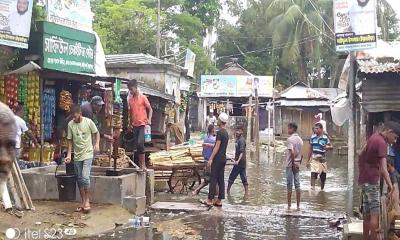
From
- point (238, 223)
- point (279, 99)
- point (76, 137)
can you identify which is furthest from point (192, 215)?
point (279, 99)

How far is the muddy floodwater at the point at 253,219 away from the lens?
863 centimetres

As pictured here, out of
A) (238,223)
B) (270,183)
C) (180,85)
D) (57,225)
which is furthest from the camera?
(180,85)

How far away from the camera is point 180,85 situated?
1078 inches

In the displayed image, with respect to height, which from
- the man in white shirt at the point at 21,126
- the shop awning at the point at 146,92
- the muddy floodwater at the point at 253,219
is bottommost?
the muddy floodwater at the point at 253,219

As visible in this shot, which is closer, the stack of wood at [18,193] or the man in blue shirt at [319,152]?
the stack of wood at [18,193]

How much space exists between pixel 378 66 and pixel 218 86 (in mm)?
27144

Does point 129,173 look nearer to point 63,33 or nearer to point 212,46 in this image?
point 63,33

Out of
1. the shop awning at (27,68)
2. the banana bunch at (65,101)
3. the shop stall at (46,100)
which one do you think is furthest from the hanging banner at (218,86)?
the shop awning at (27,68)

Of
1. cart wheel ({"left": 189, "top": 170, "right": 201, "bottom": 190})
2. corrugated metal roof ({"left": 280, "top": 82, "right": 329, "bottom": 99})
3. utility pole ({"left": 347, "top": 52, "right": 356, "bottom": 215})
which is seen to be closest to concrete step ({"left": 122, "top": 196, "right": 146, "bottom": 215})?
cart wheel ({"left": 189, "top": 170, "right": 201, "bottom": 190})

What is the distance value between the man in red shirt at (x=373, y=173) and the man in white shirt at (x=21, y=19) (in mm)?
6883

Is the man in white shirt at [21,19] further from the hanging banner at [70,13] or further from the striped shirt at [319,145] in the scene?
the striped shirt at [319,145]

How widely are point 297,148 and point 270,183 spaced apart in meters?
4.69

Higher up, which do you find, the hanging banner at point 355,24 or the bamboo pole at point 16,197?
the hanging banner at point 355,24

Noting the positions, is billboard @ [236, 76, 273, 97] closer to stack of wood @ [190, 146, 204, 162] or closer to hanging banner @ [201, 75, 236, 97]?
hanging banner @ [201, 75, 236, 97]
